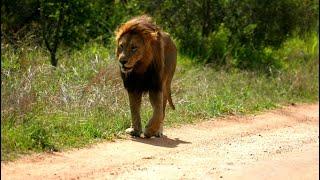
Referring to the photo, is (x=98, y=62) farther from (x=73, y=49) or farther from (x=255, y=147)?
(x=255, y=147)

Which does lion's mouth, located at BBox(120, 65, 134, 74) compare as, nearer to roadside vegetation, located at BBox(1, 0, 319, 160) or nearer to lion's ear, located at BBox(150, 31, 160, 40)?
lion's ear, located at BBox(150, 31, 160, 40)

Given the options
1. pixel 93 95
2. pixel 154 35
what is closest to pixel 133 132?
pixel 154 35

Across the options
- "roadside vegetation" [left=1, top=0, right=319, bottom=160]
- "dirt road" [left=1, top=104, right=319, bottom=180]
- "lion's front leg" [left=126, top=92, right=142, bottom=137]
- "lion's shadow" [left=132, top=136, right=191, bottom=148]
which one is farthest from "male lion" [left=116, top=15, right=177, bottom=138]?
"roadside vegetation" [left=1, top=0, right=319, bottom=160]

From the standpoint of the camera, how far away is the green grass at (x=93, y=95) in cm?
812

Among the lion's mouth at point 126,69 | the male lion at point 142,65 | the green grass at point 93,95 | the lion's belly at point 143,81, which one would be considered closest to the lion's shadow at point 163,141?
the male lion at point 142,65

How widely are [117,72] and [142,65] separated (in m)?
3.01

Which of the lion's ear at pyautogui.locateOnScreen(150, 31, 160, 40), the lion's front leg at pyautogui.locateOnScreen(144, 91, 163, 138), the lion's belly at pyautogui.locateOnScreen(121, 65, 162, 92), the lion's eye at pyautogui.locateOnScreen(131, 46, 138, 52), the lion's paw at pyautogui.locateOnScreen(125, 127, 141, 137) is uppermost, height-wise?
the lion's ear at pyautogui.locateOnScreen(150, 31, 160, 40)

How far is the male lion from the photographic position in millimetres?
8742

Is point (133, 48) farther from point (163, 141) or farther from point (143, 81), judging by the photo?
point (163, 141)

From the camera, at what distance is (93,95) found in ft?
34.4

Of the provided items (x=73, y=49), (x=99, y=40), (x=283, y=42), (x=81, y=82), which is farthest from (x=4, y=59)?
(x=283, y=42)

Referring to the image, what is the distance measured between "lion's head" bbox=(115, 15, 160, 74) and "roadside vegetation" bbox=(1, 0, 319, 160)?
3.00 ft

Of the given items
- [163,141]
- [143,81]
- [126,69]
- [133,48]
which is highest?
[133,48]

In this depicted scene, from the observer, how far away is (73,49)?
13906 millimetres
